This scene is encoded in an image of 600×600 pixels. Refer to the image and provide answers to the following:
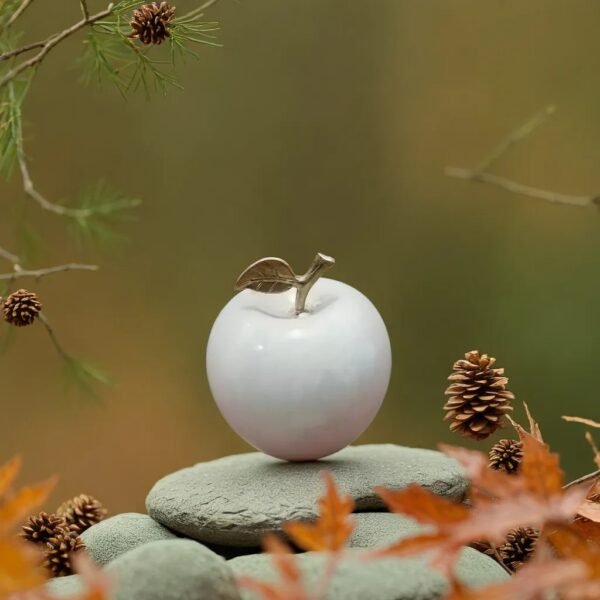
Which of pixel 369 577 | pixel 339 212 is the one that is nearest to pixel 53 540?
pixel 369 577

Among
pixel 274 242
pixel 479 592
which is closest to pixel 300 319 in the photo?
pixel 479 592

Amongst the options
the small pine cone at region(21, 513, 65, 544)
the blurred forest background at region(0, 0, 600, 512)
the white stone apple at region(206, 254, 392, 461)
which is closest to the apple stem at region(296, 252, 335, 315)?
the white stone apple at region(206, 254, 392, 461)

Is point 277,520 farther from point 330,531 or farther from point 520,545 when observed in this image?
point 330,531

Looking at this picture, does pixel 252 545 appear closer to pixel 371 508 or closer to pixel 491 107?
pixel 371 508

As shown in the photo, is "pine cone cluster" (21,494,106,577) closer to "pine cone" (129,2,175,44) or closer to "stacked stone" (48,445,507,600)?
"stacked stone" (48,445,507,600)

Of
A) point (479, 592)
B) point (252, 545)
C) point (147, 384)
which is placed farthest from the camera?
point (147, 384)

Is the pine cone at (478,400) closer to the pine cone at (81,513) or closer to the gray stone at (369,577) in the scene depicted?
the gray stone at (369,577)
